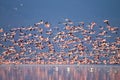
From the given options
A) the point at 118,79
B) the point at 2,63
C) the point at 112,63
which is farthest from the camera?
the point at 112,63

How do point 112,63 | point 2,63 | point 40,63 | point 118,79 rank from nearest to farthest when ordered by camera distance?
point 118,79 < point 2,63 < point 112,63 < point 40,63

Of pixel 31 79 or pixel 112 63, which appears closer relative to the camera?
pixel 31 79

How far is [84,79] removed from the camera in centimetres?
2823

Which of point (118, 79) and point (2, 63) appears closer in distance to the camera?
point (118, 79)

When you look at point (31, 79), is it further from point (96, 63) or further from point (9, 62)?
point (96, 63)

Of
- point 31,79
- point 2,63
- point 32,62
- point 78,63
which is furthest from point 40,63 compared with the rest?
point 31,79

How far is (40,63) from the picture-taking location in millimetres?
129750

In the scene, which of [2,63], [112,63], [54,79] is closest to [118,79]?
[54,79]

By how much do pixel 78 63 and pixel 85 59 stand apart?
3437 mm

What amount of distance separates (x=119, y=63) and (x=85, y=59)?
16271 millimetres

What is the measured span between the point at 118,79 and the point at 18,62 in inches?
3774

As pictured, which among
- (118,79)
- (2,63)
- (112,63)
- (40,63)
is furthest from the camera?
(40,63)

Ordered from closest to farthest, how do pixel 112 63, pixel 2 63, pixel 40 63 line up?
pixel 2 63 → pixel 112 63 → pixel 40 63

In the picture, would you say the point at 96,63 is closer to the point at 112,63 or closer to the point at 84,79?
the point at 112,63
